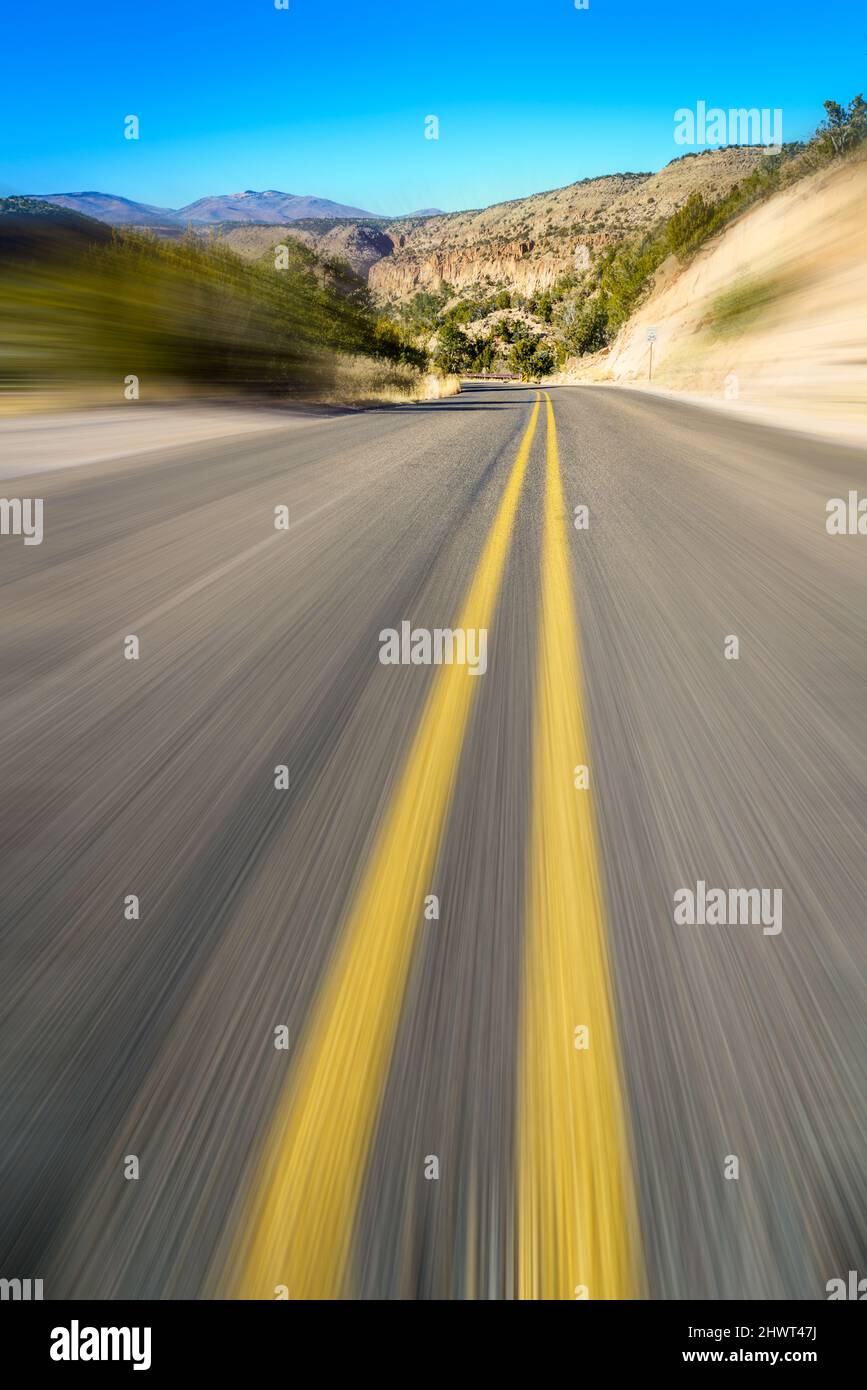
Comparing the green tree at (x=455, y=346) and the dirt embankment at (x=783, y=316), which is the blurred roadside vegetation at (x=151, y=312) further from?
the green tree at (x=455, y=346)

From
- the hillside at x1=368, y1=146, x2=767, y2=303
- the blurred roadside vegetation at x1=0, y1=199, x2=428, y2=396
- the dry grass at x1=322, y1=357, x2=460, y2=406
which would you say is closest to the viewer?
the blurred roadside vegetation at x1=0, y1=199, x2=428, y2=396

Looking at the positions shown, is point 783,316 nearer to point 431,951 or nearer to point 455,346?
point 431,951

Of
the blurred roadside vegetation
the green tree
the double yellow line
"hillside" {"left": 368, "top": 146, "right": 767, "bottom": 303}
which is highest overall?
"hillside" {"left": 368, "top": 146, "right": 767, "bottom": 303}

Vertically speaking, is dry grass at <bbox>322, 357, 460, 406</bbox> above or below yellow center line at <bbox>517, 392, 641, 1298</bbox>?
above

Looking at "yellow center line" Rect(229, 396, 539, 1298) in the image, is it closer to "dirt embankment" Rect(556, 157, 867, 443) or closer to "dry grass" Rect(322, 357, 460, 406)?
"dirt embankment" Rect(556, 157, 867, 443)

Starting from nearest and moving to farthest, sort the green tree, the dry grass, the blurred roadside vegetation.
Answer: the blurred roadside vegetation → the dry grass → the green tree

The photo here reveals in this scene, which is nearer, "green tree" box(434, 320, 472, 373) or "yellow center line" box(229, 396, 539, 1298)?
"yellow center line" box(229, 396, 539, 1298)

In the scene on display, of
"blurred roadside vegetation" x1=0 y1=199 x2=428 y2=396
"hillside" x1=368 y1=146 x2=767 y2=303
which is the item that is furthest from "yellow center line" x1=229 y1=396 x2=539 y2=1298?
"hillside" x1=368 y1=146 x2=767 y2=303

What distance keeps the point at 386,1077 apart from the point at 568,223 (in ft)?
603

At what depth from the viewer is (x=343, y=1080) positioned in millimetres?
1680

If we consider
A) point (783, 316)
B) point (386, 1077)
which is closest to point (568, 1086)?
point (386, 1077)

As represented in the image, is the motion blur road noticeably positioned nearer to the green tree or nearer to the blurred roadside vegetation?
the blurred roadside vegetation

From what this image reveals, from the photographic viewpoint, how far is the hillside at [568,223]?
118500 mm

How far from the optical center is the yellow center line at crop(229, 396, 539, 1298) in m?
1.38
